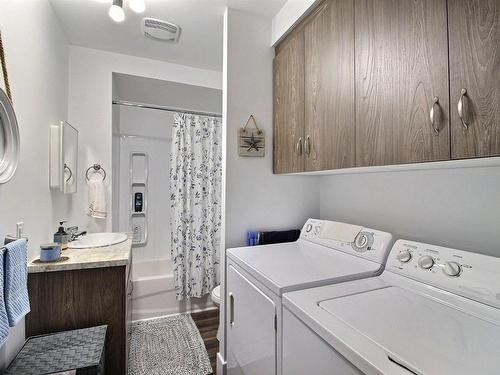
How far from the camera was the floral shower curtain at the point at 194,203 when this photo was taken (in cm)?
255

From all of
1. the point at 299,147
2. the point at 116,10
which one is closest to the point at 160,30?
the point at 116,10

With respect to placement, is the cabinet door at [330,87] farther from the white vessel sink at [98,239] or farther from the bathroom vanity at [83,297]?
the white vessel sink at [98,239]

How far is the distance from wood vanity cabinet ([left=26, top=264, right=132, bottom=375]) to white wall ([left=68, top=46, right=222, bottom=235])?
960 mm

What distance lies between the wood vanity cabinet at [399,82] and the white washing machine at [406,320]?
1.46 ft

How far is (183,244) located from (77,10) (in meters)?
2.08

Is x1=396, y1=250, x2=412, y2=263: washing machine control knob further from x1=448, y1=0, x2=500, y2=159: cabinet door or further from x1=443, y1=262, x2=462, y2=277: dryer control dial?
x1=448, y1=0, x2=500, y2=159: cabinet door

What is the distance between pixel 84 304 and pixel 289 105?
1.73 m

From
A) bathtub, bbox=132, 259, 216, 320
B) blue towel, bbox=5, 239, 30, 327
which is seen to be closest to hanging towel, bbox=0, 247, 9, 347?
blue towel, bbox=5, 239, 30, 327

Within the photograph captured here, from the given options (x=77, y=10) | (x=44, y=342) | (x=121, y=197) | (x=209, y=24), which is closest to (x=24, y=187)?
(x=44, y=342)

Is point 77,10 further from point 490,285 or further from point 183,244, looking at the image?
point 490,285

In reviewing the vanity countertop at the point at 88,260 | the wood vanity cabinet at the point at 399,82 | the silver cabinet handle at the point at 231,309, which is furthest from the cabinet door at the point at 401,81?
the vanity countertop at the point at 88,260

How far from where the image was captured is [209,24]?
1970 mm

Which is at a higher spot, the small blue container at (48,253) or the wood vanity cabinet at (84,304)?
the small blue container at (48,253)

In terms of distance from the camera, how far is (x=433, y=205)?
3.99 feet
